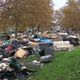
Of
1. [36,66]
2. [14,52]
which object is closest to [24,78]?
[36,66]

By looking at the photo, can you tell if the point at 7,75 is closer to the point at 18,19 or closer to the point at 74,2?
the point at 18,19

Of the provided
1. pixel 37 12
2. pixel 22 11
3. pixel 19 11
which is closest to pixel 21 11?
pixel 22 11

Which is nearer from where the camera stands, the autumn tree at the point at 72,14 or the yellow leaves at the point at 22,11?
the yellow leaves at the point at 22,11

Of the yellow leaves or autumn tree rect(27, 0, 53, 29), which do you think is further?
autumn tree rect(27, 0, 53, 29)

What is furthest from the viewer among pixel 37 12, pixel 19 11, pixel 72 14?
pixel 72 14

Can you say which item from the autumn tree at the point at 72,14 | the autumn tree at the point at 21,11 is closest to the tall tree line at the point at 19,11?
the autumn tree at the point at 21,11

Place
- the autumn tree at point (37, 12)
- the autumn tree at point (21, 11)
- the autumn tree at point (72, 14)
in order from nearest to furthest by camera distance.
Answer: the autumn tree at point (21, 11)
the autumn tree at point (37, 12)
the autumn tree at point (72, 14)

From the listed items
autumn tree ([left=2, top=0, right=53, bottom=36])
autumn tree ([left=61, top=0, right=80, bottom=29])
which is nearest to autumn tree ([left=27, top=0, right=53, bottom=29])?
autumn tree ([left=2, top=0, right=53, bottom=36])

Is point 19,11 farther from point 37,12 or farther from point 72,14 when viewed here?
point 72,14

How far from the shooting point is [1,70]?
1750 cm

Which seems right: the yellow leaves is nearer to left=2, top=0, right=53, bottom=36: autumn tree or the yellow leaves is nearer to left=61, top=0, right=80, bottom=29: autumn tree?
left=2, top=0, right=53, bottom=36: autumn tree

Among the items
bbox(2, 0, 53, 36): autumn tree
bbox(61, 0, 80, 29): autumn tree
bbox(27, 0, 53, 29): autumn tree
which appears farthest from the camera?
bbox(61, 0, 80, 29): autumn tree

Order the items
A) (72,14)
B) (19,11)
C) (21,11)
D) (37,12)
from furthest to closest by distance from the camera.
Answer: (72,14) < (37,12) < (21,11) < (19,11)

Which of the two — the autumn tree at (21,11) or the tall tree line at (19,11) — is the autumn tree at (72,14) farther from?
the tall tree line at (19,11)
